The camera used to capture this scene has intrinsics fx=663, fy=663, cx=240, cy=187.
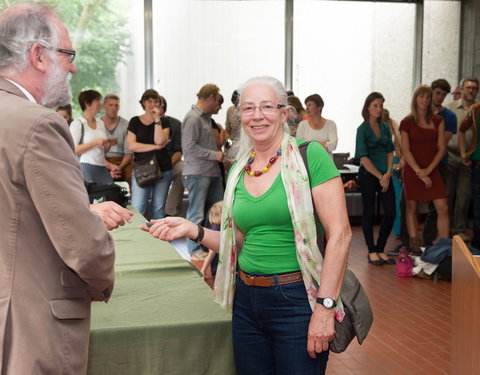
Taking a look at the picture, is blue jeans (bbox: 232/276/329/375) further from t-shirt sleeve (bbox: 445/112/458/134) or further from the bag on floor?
t-shirt sleeve (bbox: 445/112/458/134)

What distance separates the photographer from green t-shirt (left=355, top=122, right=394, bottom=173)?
6.70 m

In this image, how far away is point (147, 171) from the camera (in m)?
6.66

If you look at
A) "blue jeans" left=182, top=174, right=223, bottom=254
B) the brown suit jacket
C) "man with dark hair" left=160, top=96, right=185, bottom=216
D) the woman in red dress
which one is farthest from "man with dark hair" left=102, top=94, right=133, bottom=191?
the brown suit jacket

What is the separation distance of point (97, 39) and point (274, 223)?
818 cm

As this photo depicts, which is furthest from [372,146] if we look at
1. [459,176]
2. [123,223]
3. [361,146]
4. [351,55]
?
[123,223]

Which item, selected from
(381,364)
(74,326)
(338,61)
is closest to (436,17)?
(338,61)

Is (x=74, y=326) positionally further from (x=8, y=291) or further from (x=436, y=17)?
(x=436, y=17)

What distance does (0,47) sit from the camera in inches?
64.0

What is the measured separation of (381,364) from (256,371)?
1903 mm

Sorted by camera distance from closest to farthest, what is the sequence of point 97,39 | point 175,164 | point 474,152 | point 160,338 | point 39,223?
1. point 39,223
2. point 160,338
3. point 474,152
4. point 175,164
5. point 97,39

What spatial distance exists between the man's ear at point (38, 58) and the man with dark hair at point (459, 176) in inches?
259

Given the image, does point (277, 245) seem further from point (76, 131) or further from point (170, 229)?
point (76, 131)

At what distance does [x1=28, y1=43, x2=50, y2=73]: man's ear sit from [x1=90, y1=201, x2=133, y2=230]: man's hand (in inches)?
16.3

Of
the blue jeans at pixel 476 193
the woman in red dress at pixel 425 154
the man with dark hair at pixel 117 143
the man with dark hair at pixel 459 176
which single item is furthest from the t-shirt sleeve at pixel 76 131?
the man with dark hair at pixel 459 176
